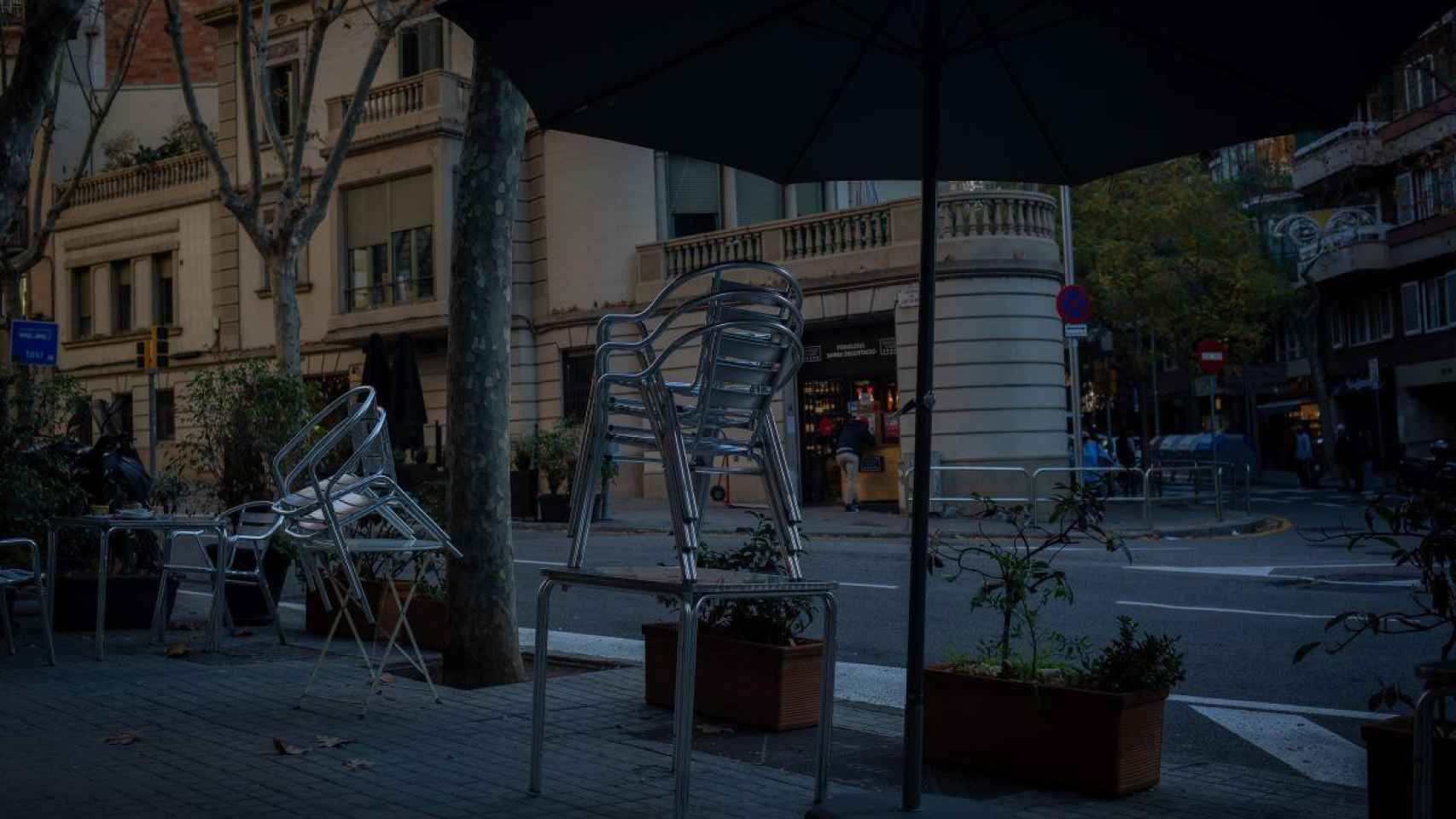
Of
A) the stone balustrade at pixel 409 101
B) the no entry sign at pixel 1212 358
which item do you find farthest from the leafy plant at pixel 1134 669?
the stone balustrade at pixel 409 101

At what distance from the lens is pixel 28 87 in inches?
324

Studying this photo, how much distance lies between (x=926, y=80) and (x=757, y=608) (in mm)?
2891

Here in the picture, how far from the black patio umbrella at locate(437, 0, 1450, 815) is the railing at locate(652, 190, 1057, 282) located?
1874cm

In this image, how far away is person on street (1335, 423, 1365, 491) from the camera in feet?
117

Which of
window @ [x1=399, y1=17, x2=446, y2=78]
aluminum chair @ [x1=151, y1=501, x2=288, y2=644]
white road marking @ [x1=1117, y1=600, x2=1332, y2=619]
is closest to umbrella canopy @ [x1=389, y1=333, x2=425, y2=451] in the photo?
aluminum chair @ [x1=151, y1=501, x2=288, y2=644]

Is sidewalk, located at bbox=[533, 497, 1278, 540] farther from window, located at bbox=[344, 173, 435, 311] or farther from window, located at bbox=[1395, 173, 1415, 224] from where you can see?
window, located at bbox=[1395, 173, 1415, 224]

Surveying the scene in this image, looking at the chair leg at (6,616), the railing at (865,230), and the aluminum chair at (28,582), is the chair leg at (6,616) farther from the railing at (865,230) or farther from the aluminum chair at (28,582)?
the railing at (865,230)

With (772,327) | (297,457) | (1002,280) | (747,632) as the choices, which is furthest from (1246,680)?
(1002,280)

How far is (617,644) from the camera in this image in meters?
9.45

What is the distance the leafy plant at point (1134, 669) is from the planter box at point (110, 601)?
22.3 feet

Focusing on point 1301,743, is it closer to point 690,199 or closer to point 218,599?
point 218,599

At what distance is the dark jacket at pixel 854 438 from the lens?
988 inches

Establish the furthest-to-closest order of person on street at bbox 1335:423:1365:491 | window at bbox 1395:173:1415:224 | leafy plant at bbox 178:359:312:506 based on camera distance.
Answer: window at bbox 1395:173:1415:224 → person on street at bbox 1335:423:1365:491 → leafy plant at bbox 178:359:312:506

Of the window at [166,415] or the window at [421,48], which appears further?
the window at [166,415]
